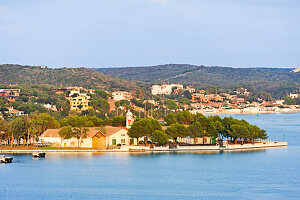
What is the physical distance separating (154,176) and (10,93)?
71.6 meters

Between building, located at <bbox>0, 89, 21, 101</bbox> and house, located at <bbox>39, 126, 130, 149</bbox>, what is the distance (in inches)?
1849

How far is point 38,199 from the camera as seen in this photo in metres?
45.6

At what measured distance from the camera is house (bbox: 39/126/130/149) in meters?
68.9

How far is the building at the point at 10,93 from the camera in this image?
11752 centimetres

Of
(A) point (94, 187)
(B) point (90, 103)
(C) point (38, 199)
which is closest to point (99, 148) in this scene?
(A) point (94, 187)

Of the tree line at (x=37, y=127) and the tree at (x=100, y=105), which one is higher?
the tree at (x=100, y=105)

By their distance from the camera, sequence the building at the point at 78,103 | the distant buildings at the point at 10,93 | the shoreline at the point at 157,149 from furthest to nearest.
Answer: the distant buildings at the point at 10,93 < the building at the point at 78,103 < the shoreline at the point at 157,149

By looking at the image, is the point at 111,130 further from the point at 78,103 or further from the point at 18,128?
the point at 78,103

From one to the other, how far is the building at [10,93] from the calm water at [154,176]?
53220 millimetres

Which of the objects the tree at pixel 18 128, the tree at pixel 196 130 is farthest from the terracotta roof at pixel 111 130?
the tree at pixel 18 128

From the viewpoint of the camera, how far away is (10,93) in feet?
398

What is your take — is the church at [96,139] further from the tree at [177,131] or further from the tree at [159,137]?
the tree at [177,131]

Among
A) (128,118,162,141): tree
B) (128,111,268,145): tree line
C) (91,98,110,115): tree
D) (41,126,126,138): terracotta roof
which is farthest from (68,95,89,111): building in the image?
(128,118,162,141): tree

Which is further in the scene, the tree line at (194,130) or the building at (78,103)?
the building at (78,103)
